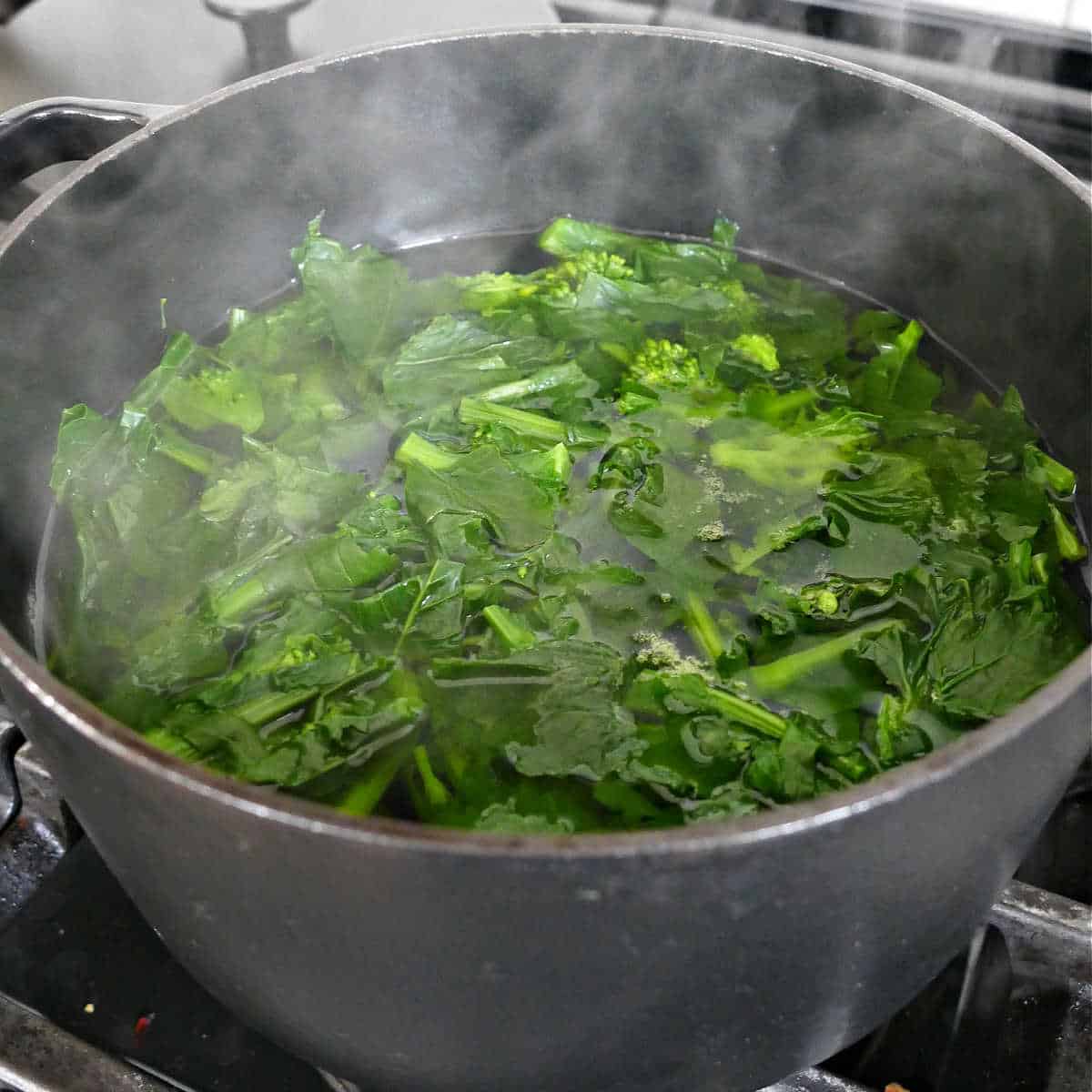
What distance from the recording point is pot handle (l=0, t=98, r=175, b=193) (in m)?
1.52

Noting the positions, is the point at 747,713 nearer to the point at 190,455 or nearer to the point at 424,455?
the point at 424,455

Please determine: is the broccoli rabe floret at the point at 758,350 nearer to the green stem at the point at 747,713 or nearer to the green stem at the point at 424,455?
the green stem at the point at 424,455

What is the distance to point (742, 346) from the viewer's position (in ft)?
5.68

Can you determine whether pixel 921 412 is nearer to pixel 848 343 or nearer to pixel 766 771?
pixel 848 343

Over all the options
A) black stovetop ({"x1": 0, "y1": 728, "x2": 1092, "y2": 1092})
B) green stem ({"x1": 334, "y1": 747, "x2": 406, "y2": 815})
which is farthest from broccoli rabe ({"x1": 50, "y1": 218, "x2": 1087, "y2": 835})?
black stovetop ({"x1": 0, "y1": 728, "x2": 1092, "y2": 1092})

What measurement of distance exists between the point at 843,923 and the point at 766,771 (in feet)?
0.88

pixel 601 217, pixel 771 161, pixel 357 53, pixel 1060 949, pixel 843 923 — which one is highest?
pixel 357 53

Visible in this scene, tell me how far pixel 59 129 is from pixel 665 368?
2.99 ft

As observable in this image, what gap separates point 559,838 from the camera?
0.76 metres

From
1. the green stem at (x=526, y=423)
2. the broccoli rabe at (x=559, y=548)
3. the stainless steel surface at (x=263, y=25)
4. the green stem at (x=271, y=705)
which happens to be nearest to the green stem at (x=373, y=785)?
the broccoli rabe at (x=559, y=548)

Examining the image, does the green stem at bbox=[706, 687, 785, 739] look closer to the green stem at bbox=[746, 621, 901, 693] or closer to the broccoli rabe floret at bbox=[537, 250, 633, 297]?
the green stem at bbox=[746, 621, 901, 693]

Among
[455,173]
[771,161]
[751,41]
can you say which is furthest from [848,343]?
[455,173]

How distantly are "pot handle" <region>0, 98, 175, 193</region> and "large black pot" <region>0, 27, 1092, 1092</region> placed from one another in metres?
0.07

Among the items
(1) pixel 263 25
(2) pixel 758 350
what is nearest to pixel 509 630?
(2) pixel 758 350
